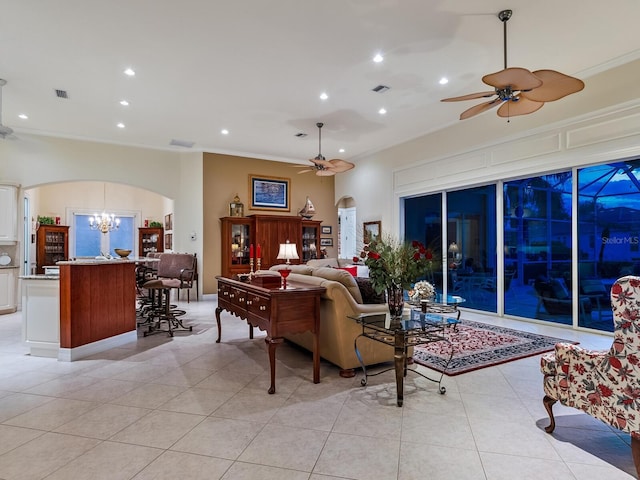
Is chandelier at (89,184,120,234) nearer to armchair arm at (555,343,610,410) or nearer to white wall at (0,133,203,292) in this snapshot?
white wall at (0,133,203,292)

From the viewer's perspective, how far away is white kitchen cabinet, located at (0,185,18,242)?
20.5 ft

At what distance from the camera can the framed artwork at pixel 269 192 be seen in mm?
8453

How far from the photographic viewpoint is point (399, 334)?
275cm

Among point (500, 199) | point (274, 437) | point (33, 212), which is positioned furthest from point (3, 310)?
point (500, 199)

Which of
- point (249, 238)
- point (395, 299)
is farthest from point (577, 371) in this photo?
point (249, 238)

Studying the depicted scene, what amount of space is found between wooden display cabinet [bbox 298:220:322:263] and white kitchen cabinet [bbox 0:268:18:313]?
5.61 metres

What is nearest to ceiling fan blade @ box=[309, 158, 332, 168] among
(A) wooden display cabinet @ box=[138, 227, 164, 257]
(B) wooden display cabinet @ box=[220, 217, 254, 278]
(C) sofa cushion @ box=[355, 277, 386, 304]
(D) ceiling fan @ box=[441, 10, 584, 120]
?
(B) wooden display cabinet @ box=[220, 217, 254, 278]

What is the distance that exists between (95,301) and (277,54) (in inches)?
141

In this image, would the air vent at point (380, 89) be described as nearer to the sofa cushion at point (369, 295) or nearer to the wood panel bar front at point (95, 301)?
the sofa cushion at point (369, 295)

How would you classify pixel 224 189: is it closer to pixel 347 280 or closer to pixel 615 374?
pixel 347 280

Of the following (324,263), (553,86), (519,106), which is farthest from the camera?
(324,263)

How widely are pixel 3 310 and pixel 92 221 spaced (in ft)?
13.8

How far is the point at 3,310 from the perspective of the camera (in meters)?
6.22

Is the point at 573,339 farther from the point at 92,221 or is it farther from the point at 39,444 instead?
the point at 92,221
